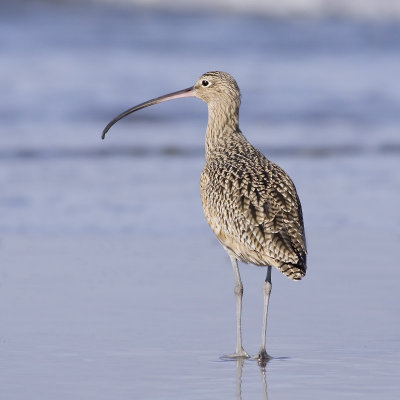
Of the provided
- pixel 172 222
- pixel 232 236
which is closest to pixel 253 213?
pixel 232 236

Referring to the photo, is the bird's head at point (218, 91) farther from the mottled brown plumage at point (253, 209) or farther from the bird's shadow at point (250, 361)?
the bird's shadow at point (250, 361)

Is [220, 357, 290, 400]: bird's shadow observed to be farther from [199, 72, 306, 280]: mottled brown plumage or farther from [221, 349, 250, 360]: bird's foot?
[199, 72, 306, 280]: mottled brown plumage

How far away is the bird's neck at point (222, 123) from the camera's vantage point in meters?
7.11

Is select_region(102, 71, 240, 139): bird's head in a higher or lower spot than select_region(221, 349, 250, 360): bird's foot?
higher

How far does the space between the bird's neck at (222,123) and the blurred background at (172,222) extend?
886 millimetres

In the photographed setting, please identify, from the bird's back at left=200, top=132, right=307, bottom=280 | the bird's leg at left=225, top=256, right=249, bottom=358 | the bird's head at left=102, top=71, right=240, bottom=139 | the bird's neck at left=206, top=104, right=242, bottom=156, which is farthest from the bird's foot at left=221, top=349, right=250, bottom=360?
the bird's head at left=102, top=71, right=240, bottom=139

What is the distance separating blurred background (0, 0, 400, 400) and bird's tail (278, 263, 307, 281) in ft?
1.41

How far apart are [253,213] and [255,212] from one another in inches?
0.5

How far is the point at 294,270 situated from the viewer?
219 inches

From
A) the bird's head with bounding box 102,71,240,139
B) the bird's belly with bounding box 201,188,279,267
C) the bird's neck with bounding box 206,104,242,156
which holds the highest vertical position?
the bird's head with bounding box 102,71,240,139

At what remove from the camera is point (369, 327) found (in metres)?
6.13

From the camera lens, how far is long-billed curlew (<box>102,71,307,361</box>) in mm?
5707

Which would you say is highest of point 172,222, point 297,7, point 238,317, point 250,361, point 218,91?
point 297,7

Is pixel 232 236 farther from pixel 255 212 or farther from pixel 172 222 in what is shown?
pixel 172 222
